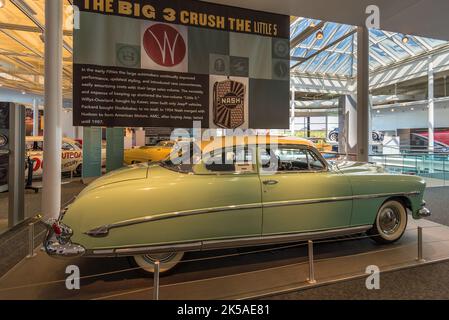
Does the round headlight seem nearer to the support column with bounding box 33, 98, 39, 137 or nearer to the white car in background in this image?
the white car in background

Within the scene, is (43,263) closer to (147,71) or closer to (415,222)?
(147,71)

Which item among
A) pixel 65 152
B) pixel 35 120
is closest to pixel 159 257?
pixel 65 152

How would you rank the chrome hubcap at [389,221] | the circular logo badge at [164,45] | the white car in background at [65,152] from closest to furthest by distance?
1. the chrome hubcap at [389,221]
2. the circular logo badge at [164,45]
3. the white car in background at [65,152]

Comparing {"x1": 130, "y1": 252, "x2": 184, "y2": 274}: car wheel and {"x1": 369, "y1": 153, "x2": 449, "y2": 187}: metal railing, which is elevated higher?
{"x1": 369, "y1": 153, "x2": 449, "y2": 187}: metal railing

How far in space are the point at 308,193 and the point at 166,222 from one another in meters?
1.46

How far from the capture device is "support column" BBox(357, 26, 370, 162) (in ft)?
17.0

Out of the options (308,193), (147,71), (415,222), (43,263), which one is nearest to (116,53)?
(147,71)

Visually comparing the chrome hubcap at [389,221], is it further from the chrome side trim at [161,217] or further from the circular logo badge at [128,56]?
the circular logo badge at [128,56]

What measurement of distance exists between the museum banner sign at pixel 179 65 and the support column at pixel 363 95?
1489mm

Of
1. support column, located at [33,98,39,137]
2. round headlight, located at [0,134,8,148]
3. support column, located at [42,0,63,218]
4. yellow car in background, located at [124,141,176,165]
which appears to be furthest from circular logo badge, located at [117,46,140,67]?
support column, located at [33,98,39,137]

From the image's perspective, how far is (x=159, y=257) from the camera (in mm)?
2615

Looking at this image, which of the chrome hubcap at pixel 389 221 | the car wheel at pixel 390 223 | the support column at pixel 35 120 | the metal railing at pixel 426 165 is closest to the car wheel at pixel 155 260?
the car wheel at pixel 390 223

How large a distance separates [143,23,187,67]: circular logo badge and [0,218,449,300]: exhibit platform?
2770 mm

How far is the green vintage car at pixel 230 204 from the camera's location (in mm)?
2293
